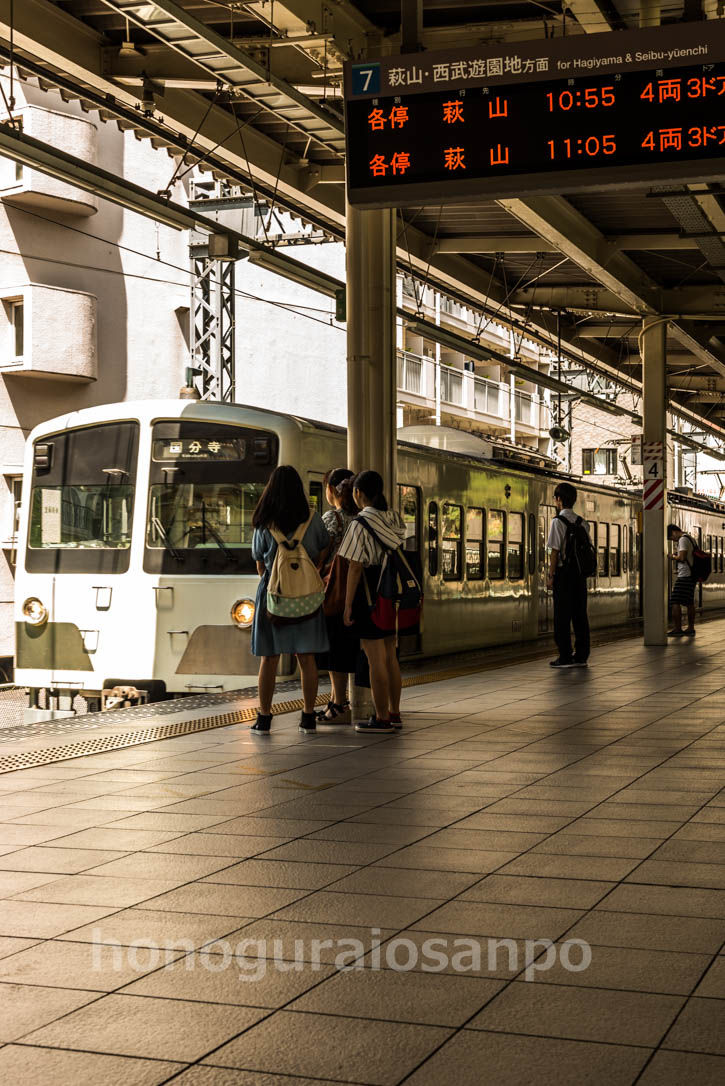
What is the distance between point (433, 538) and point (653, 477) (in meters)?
4.53

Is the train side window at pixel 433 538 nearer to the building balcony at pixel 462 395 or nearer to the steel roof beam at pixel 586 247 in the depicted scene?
the steel roof beam at pixel 586 247

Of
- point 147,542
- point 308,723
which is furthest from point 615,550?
point 308,723

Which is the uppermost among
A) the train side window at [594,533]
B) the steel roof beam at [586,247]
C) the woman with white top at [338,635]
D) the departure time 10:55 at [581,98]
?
the steel roof beam at [586,247]

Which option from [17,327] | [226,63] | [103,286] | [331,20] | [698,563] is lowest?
[698,563]

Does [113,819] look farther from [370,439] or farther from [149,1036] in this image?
[370,439]

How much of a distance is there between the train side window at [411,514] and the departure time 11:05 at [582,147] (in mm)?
6675

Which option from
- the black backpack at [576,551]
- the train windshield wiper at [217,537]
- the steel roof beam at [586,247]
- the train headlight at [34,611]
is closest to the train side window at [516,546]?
the steel roof beam at [586,247]

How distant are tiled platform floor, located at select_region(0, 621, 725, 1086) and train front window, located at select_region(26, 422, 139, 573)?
3.82 m

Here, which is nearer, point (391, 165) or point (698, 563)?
point (391, 165)

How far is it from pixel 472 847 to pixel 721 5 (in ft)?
23.2

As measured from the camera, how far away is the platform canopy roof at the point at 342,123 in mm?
9906

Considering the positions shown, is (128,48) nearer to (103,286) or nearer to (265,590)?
(265,590)

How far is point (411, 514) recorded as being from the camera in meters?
14.6

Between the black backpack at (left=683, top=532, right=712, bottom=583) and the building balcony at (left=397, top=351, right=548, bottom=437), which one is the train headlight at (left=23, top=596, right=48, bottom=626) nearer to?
the black backpack at (left=683, top=532, right=712, bottom=583)
